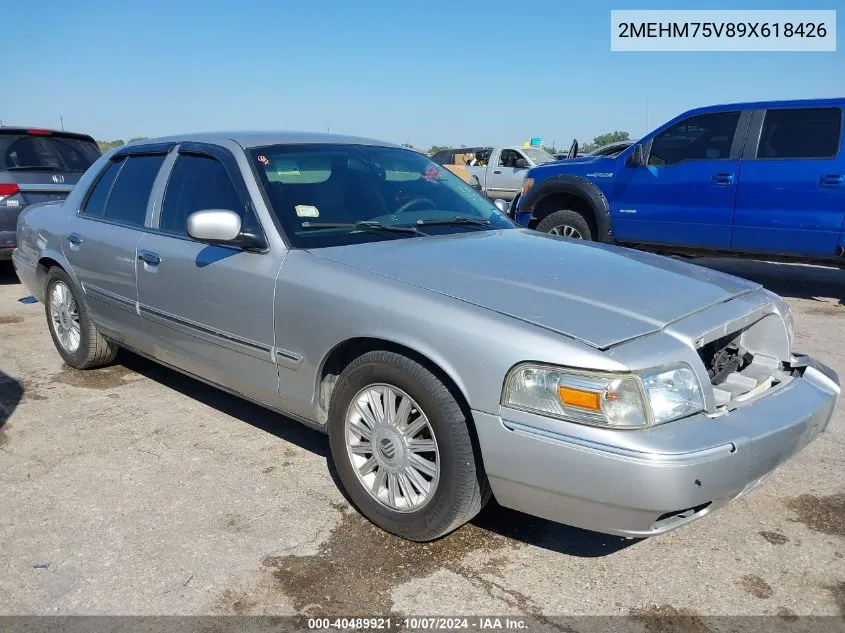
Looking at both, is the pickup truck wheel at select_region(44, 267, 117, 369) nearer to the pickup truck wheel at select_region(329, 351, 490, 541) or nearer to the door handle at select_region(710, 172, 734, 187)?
the pickup truck wheel at select_region(329, 351, 490, 541)

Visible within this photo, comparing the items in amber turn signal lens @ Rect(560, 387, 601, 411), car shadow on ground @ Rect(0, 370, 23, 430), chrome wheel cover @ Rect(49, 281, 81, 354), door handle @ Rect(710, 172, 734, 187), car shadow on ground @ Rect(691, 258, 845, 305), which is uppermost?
door handle @ Rect(710, 172, 734, 187)

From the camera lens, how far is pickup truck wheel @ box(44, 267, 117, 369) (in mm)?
4910

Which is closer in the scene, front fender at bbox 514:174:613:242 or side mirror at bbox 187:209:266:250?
side mirror at bbox 187:209:266:250

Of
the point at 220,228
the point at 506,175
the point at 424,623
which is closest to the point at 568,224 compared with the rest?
the point at 220,228

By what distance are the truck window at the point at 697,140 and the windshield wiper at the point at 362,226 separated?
4.94 meters

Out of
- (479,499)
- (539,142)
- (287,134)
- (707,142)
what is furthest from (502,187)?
(479,499)

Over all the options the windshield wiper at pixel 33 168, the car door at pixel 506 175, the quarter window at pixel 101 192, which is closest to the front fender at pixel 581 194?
the quarter window at pixel 101 192

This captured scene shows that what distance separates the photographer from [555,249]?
11.6ft

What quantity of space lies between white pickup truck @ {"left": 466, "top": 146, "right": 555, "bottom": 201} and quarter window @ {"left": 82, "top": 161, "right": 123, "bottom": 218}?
14.0 m

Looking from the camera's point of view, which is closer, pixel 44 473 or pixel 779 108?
pixel 44 473

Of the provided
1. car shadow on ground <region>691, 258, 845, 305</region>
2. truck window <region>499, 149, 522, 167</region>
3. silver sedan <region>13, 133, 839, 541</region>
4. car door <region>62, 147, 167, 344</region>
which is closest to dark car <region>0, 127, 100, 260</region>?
car door <region>62, 147, 167, 344</region>

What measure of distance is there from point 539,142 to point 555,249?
70.0ft

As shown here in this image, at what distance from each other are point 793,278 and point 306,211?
23.2 feet

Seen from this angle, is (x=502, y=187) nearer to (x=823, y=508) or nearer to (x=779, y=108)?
(x=779, y=108)
